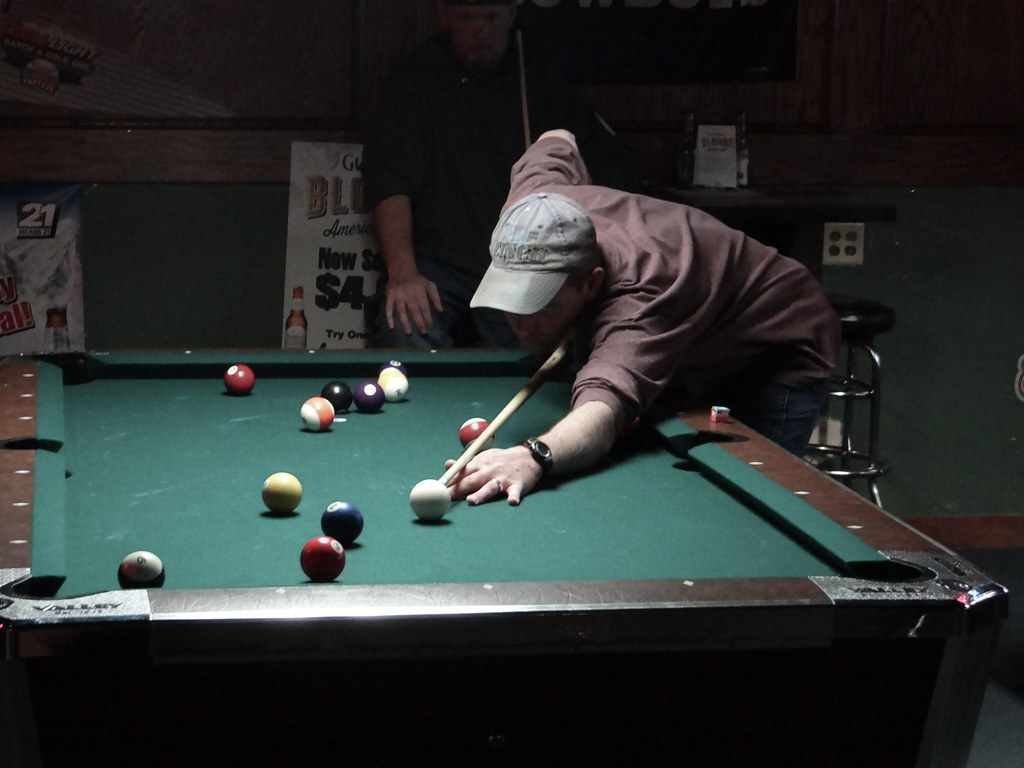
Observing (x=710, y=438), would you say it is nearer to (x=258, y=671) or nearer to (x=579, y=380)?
(x=579, y=380)

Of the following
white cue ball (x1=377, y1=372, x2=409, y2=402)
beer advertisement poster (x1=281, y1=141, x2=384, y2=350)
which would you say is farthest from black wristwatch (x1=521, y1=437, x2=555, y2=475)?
beer advertisement poster (x1=281, y1=141, x2=384, y2=350)

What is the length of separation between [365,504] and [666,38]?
2565 mm

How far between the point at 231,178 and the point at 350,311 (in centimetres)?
54

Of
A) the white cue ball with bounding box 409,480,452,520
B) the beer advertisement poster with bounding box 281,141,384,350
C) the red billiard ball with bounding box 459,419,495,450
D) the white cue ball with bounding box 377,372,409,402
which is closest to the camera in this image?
the white cue ball with bounding box 409,480,452,520

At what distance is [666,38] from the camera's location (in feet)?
13.0

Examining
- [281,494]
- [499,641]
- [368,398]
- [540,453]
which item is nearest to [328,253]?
[368,398]

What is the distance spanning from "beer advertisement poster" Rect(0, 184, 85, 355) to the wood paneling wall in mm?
73

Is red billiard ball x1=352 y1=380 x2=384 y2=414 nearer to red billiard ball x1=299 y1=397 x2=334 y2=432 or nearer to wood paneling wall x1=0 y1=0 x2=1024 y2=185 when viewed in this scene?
red billiard ball x1=299 y1=397 x2=334 y2=432

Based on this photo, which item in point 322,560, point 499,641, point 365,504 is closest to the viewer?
point 499,641

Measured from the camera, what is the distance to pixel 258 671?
128cm

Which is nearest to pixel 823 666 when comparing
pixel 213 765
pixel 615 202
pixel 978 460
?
pixel 213 765

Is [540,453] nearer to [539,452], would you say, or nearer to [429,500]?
[539,452]

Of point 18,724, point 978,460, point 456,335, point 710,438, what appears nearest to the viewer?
point 18,724

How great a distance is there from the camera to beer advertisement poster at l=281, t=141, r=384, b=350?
3.87 metres
